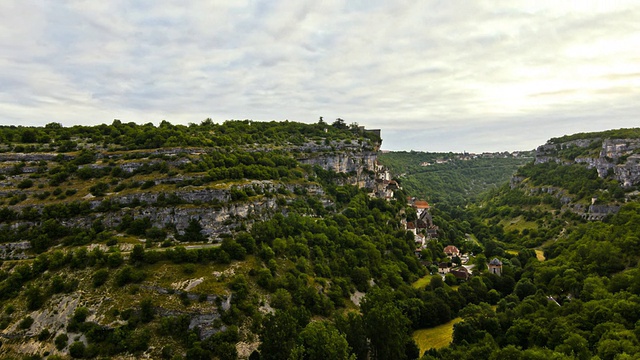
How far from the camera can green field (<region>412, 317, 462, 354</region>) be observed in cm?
4369

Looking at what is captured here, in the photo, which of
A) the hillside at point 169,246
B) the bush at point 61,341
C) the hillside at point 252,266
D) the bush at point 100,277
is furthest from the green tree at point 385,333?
the bush at point 61,341

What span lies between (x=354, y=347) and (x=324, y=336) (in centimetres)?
537

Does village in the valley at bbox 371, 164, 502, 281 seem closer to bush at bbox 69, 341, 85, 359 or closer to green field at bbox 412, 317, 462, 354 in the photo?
green field at bbox 412, 317, 462, 354


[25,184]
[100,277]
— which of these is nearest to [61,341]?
[100,277]

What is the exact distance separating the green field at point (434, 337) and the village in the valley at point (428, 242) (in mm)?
16077

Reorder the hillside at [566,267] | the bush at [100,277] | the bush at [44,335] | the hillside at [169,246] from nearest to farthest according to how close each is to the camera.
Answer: the hillside at [566,267]
the bush at [44,335]
the hillside at [169,246]
the bush at [100,277]

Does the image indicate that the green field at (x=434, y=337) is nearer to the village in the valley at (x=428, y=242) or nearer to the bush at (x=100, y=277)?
the village in the valley at (x=428, y=242)

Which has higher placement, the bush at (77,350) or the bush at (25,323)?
the bush at (25,323)

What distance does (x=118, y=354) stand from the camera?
32.7m

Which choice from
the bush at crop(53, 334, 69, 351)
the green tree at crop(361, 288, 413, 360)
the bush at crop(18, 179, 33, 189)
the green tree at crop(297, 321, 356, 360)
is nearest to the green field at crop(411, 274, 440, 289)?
the green tree at crop(361, 288, 413, 360)

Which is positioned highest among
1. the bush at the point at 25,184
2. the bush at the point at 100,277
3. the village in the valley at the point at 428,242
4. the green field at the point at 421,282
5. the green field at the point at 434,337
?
the bush at the point at 25,184

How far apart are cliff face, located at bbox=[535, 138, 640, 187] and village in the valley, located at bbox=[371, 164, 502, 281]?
4043 centimetres

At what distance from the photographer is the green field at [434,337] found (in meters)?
43.7

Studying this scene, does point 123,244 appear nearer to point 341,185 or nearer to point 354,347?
point 354,347
